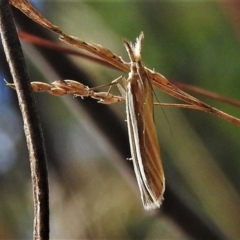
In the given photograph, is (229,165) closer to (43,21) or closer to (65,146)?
(65,146)

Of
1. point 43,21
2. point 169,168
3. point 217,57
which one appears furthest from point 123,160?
point 43,21

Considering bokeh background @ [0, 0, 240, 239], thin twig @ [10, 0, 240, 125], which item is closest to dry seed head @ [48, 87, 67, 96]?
thin twig @ [10, 0, 240, 125]

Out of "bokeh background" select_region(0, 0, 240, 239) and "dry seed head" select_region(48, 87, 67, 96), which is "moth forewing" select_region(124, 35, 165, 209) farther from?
"bokeh background" select_region(0, 0, 240, 239)

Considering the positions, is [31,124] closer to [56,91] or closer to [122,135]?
[56,91]

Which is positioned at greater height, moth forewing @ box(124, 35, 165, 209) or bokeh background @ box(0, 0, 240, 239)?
bokeh background @ box(0, 0, 240, 239)

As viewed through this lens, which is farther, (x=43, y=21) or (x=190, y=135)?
(x=190, y=135)

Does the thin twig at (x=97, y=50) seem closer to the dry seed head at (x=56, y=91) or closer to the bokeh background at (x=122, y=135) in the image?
the dry seed head at (x=56, y=91)

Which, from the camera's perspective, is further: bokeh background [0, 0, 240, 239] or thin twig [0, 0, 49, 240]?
bokeh background [0, 0, 240, 239]
